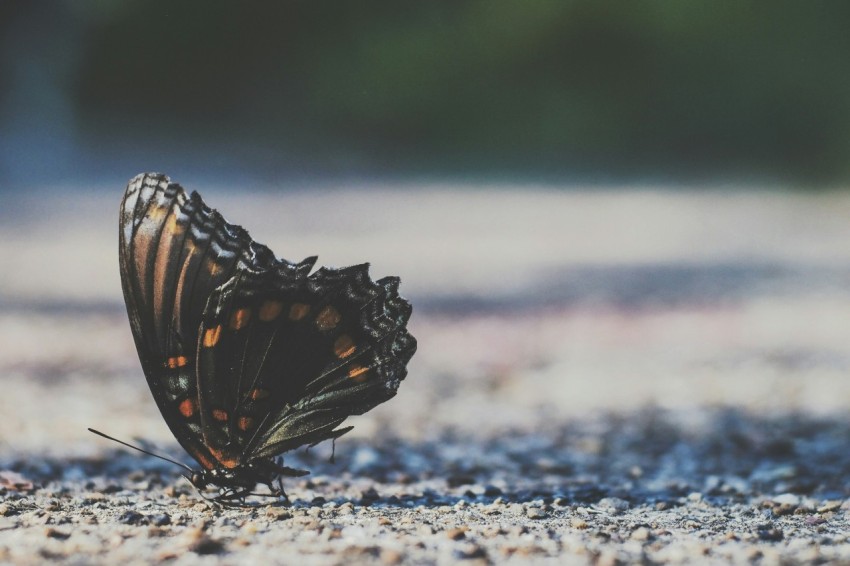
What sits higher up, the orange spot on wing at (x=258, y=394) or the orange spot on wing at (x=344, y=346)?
the orange spot on wing at (x=344, y=346)

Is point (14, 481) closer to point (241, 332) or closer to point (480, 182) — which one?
point (241, 332)

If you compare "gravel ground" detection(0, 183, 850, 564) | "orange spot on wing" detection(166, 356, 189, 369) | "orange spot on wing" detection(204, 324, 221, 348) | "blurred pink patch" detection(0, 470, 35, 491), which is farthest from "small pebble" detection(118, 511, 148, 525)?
"blurred pink patch" detection(0, 470, 35, 491)

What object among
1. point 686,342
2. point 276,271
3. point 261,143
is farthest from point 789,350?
point 261,143

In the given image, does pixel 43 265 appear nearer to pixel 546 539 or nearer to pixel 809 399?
pixel 809 399

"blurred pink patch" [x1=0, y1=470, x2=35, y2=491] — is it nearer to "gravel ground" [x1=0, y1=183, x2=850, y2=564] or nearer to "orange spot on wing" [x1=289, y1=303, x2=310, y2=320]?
"gravel ground" [x1=0, y1=183, x2=850, y2=564]

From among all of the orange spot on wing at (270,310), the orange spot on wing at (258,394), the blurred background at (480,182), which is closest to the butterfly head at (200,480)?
the orange spot on wing at (258,394)

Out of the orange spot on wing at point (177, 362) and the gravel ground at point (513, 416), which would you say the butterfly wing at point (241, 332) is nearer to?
the orange spot on wing at point (177, 362)
